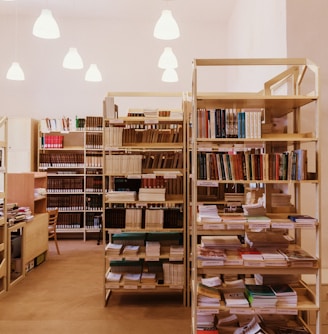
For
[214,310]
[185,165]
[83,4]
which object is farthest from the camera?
[83,4]

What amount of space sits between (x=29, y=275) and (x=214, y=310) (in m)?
3.17

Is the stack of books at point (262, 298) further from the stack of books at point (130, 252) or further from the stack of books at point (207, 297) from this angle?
the stack of books at point (130, 252)

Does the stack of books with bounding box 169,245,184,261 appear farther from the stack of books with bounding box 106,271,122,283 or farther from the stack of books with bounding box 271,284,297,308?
the stack of books with bounding box 271,284,297,308

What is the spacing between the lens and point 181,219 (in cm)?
381

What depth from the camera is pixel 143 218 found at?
151 inches

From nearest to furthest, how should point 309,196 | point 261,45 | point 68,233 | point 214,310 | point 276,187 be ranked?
point 214,310 → point 276,187 → point 309,196 → point 261,45 → point 68,233

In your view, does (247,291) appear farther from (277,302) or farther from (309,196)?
(309,196)

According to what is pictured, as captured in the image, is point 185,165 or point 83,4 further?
point 83,4

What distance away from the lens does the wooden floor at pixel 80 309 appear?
321cm

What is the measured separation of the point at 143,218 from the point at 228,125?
5.38 ft

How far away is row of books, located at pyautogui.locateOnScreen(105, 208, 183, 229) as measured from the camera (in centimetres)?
377

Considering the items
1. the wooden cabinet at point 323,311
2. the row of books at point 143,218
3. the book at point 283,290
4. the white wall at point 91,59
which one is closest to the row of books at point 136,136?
the row of books at point 143,218

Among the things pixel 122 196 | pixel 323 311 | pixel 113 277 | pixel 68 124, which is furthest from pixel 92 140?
pixel 323 311

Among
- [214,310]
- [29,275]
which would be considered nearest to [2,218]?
[29,275]
